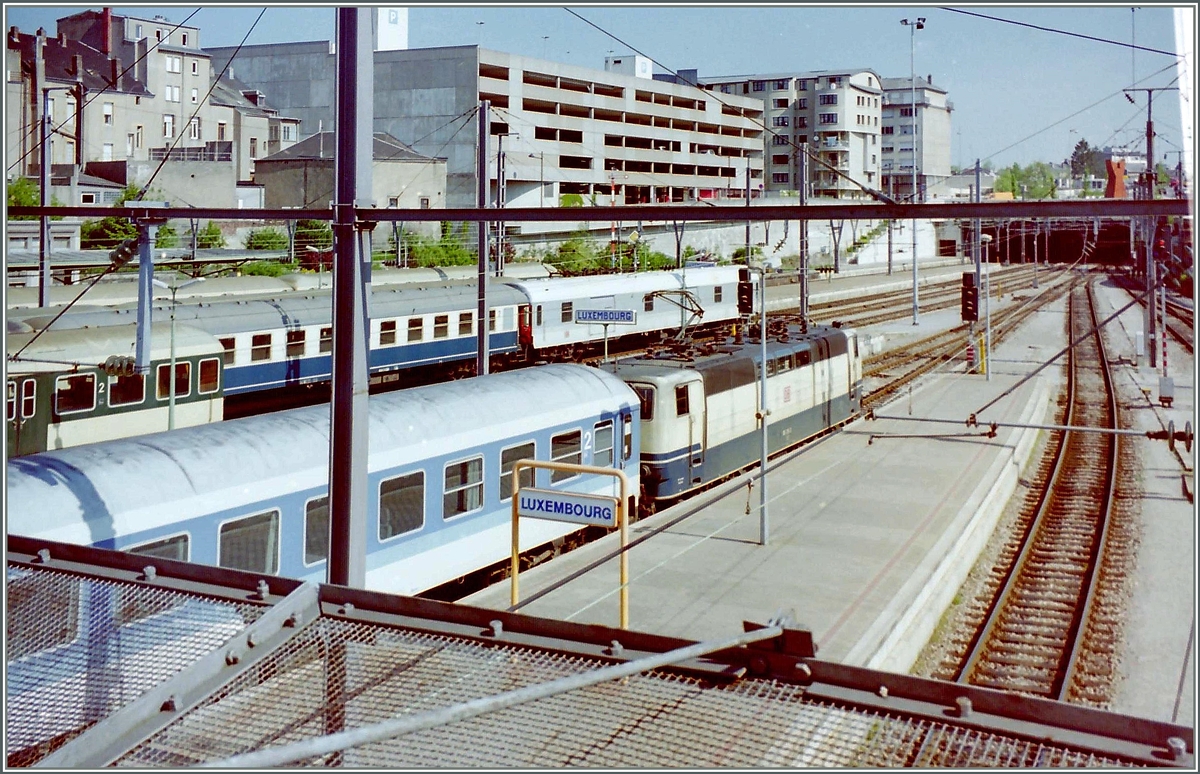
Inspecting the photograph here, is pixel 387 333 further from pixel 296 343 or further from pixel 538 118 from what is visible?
pixel 538 118

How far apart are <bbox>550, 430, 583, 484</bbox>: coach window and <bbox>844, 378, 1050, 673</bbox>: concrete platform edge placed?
4022 millimetres

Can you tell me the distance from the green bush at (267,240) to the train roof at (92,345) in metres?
19.5

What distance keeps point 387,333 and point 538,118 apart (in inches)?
969

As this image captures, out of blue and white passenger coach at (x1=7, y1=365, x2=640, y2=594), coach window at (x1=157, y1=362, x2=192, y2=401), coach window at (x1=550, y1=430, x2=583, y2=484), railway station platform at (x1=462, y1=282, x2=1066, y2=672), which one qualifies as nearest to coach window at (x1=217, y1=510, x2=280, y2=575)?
blue and white passenger coach at (x1=7, y1=365, x2=640, y2=594)

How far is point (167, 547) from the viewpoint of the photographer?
28.7 feet

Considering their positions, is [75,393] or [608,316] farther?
[608,316]

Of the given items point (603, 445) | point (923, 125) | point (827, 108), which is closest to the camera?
point (827, 108)

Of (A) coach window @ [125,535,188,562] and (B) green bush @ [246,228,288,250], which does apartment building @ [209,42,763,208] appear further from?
(A) coach window @ [125,535,188,562]

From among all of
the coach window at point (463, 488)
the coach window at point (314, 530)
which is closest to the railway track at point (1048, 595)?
the coach window at point (463, 488)

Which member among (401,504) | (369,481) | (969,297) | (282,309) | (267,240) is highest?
(267,240)

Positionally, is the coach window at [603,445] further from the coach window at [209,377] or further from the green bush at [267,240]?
the green bush at [267,240]

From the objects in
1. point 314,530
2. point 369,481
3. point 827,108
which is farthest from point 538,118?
point 314,530

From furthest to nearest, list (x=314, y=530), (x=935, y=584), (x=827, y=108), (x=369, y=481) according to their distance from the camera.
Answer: (x=827, y=108)
(x=935, y=584)
(x=369, y=481)
(x=314, y=530)

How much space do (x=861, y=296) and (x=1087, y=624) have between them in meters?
37.6
